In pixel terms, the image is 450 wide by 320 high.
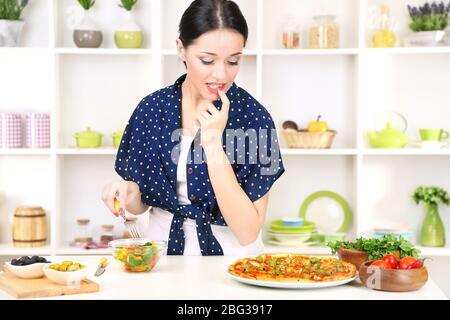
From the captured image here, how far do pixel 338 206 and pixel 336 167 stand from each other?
235 mm

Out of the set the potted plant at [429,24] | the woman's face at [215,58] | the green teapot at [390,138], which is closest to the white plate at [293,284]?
the woman's face at [215,58]

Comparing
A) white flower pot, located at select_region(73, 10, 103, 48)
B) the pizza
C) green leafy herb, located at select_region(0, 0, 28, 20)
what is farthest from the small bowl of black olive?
green leafy herb, located at select_region(0, 0, 28, 20)

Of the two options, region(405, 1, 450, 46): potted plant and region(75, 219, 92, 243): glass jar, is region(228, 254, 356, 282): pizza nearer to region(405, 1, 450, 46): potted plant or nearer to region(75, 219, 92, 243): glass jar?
region(75, 219, 92, 243): glass jar

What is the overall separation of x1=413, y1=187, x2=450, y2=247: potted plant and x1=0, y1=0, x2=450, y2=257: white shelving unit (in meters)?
0.13

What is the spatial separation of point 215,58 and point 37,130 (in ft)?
6.66

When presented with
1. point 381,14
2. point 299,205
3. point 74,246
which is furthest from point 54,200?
Result: point 381,14

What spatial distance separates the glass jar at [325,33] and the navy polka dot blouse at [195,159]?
5.15 ft

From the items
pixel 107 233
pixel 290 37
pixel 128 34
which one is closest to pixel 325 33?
pixel 290 37

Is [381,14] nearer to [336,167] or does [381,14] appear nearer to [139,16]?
[336,167]

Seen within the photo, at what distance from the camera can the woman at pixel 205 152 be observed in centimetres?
272

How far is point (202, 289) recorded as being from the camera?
2.15m

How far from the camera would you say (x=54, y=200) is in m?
4.44

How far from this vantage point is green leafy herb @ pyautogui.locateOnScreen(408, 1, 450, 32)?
14.5 ft

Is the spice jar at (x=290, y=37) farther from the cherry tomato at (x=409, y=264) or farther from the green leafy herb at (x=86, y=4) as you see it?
the cherry tomato at (x=409, y=264)
